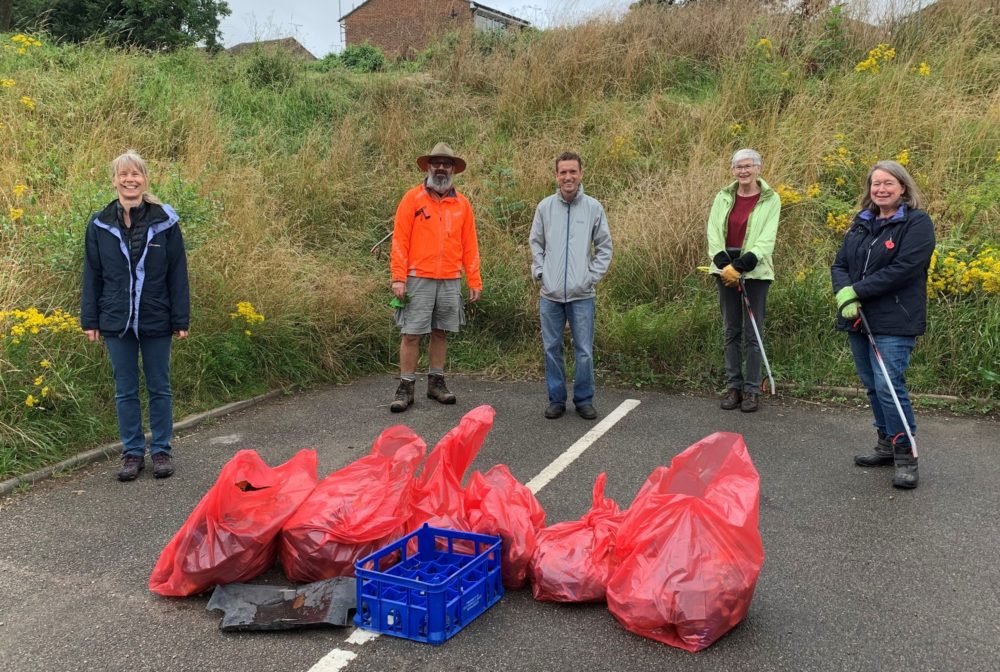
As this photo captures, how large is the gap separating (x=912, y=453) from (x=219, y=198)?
7.28m

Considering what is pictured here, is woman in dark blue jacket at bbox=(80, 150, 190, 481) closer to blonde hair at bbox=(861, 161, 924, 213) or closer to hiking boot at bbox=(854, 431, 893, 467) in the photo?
blonde hair at bbox=(861, 161, 924, 213)

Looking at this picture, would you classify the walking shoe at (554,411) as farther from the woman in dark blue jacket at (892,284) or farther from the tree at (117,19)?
the tree at (117,19)

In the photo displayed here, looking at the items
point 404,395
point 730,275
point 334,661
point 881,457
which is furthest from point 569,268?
point 334,661

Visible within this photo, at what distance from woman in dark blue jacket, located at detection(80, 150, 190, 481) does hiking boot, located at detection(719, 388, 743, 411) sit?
4.16 meters

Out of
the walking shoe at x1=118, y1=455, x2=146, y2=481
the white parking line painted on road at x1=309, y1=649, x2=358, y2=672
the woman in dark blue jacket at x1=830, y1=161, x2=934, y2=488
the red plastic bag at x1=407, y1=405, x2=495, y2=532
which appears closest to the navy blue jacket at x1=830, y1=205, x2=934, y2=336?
the woman in dark blue jacket at x1=830, y1=161, x2=934, y2=488

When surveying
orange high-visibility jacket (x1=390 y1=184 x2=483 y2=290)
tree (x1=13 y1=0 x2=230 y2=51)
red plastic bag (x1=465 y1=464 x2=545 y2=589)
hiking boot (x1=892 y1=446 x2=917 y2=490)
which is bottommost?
hiking boot (x1=892 y1=446 x2=917 y2=490)

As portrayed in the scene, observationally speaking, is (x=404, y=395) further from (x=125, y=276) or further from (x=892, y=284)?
(x=892, y=284)

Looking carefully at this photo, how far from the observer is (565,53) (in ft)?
43.8

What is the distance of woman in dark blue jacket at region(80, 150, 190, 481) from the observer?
480 cm

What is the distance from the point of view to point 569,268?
6.11 metres

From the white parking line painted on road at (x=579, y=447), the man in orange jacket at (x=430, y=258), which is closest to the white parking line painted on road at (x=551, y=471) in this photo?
the white parking line painted on road at (x=579, y=447)

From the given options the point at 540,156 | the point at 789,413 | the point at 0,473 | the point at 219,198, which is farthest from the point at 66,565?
the point at 540,156

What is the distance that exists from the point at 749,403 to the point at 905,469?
69.8 inches

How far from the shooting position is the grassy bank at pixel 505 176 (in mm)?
6734
